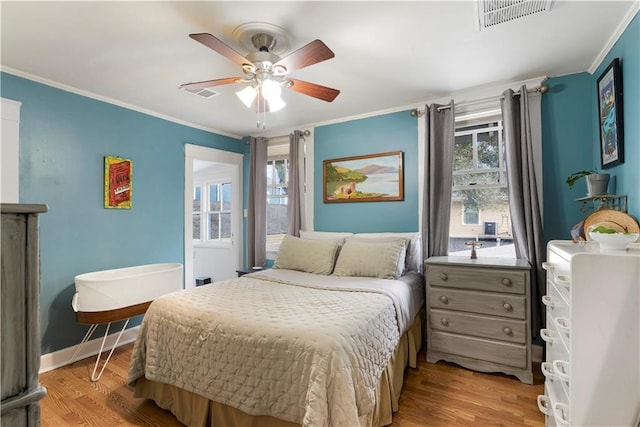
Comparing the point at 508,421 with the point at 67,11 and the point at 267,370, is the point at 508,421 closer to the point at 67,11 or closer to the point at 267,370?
the point at 267,370

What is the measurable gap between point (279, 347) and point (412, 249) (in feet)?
6.09

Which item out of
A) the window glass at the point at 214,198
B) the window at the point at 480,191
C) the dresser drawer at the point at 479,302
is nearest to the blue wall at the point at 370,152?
the window at the point at 480,191

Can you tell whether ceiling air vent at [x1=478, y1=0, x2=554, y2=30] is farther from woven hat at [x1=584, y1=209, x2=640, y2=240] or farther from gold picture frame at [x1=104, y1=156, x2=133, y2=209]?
gold picture frame at [x1=104, y1=156, x2=133, y2=209]

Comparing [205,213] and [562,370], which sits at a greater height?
[205,213]

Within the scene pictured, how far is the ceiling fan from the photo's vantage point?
1709mm

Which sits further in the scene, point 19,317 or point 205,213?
point 205,213

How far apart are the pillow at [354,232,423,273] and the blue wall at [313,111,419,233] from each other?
0.24m

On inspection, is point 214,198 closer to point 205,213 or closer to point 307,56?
point 205,213

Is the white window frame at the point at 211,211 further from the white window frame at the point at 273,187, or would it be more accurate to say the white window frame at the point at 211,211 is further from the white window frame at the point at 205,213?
the white window frame at the point at 273,187

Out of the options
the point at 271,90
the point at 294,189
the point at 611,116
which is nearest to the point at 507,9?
the point at 611,116

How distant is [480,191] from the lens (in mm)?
3055

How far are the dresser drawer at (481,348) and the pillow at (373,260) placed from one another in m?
0.63

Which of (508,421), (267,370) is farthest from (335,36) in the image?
(508,421)

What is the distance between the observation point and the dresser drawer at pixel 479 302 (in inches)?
91.2
